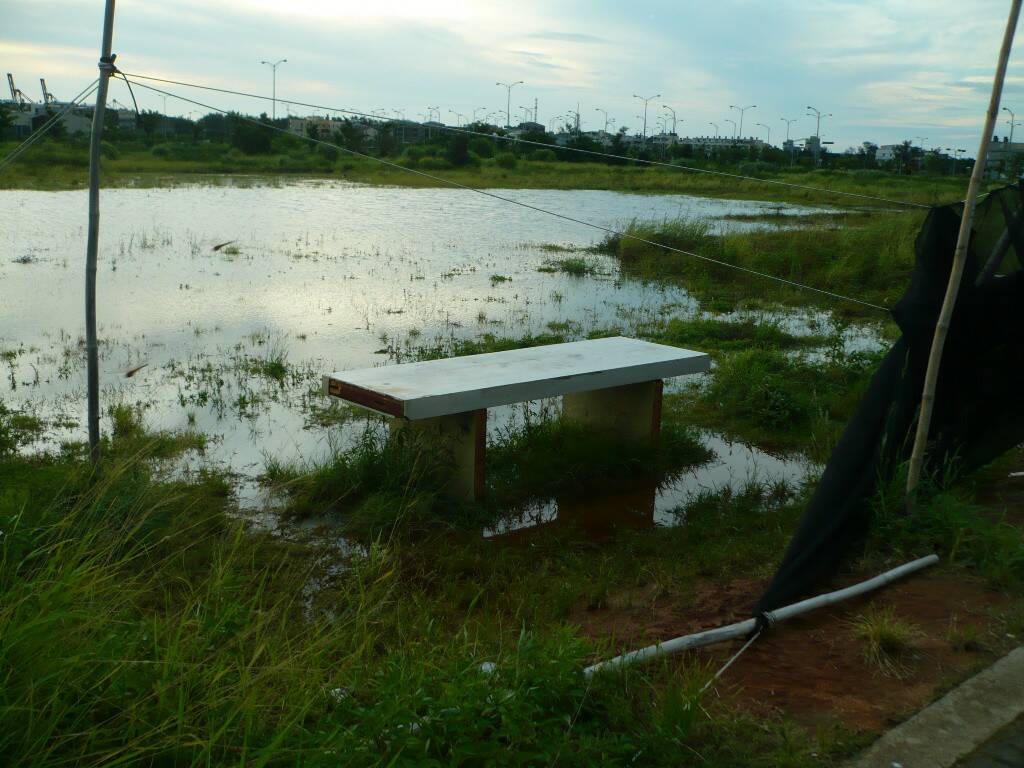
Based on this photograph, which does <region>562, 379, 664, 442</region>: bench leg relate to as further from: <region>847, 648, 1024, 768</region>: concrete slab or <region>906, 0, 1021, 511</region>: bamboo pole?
<region>847, 648, 1024, 768</region>: concrete slab

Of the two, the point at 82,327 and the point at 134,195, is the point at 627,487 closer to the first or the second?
the point at 82,327

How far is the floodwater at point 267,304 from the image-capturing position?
795 cm

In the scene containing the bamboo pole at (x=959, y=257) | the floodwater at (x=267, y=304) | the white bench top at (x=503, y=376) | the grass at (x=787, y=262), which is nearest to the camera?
the bamboo pole at (x=959, y=257)

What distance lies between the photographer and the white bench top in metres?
5.65

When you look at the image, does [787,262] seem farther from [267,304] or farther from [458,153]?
[458,153]

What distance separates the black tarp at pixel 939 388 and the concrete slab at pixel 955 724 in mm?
990

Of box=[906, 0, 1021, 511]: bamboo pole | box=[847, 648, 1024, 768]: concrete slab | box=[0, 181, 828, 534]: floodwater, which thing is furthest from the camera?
box=[0, 181, 828, 534]: floodwater

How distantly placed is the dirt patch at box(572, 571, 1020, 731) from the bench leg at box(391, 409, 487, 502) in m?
1.55

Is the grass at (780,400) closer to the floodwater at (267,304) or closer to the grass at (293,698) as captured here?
the floodwater at (267,304)

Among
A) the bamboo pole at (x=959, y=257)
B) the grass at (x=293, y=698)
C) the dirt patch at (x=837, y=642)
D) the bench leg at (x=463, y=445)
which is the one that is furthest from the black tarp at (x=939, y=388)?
the bench leg at (x=463, y=445)

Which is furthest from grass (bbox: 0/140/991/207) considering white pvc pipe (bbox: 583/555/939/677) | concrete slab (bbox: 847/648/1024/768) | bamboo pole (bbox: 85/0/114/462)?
concrete slab (bbox: 847/648/1024/768)

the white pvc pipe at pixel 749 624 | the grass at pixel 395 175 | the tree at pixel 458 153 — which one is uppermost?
the tree at pixel 458 153

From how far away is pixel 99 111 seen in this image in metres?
5.27

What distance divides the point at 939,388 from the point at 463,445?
8.63 ft
